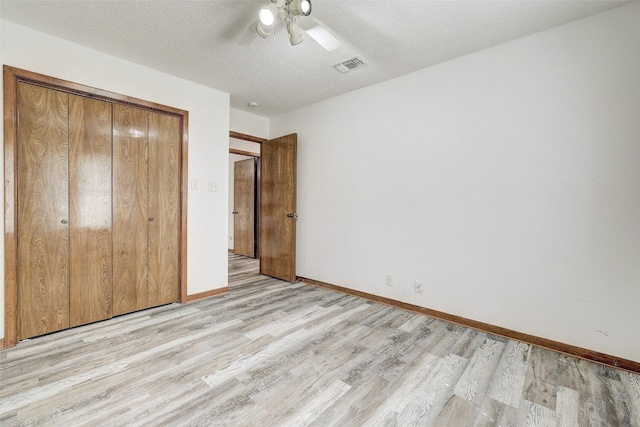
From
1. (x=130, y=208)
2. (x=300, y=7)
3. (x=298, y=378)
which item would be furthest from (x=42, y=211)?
(x=300, y=7)

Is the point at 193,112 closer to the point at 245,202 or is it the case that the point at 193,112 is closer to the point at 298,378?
the point at 298,378

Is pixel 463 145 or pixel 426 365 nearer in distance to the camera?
pixel 426 365

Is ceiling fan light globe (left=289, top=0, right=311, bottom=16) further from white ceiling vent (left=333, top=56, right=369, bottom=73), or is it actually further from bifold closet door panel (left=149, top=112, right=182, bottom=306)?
bifold closet door panel (left=149, top=112, right=182, bottom=306)

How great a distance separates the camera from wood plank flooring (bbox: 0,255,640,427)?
152cm

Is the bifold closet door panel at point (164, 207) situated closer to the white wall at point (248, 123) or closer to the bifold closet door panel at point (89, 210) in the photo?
the bifold closet door panel at point (89, 210)

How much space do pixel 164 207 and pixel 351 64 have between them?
8.20ft

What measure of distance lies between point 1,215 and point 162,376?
1.80 m

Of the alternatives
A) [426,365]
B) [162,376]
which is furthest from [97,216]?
[426,365]

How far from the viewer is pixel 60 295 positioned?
245 cm

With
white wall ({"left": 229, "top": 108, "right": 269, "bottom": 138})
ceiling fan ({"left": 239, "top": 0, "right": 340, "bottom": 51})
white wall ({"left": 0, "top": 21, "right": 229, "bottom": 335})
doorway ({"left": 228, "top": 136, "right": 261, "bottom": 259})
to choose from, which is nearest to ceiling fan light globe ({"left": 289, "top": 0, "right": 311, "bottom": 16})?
ceiling fan ({"left": 239, "top": 0, "right": 340, "bottom": 51})

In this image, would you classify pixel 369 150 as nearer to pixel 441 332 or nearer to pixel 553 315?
pixel 441 332

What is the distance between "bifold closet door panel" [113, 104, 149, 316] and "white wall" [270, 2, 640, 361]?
231 centimetres

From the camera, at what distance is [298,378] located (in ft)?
6.02

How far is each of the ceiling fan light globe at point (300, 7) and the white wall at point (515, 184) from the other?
171 centimetres
